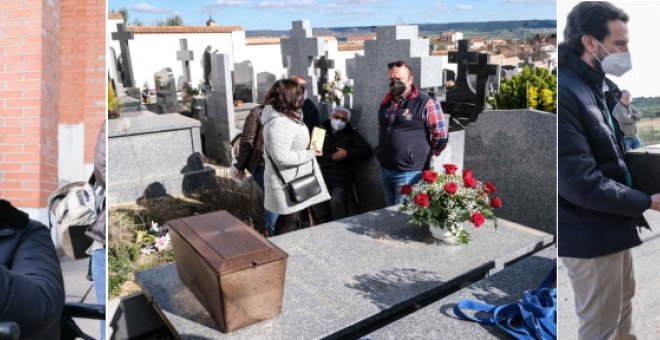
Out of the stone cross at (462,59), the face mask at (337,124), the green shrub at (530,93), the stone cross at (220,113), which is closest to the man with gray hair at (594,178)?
the green shrub at (530,93)

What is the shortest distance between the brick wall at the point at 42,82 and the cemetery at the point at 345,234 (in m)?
0.76

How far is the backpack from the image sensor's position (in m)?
1.65

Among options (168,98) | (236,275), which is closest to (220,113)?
(168,98)

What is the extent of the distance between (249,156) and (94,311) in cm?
247

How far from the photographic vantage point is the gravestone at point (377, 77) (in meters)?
4.17

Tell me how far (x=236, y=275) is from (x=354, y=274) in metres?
0.78

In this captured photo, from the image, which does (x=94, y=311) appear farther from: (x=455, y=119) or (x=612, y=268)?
(x=455, y=119)

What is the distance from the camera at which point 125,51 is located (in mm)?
10453

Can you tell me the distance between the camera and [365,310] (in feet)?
7.75

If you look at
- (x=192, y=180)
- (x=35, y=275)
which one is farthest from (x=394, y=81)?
(x=192, y=180)

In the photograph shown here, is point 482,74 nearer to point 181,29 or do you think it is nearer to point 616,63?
point 616,63

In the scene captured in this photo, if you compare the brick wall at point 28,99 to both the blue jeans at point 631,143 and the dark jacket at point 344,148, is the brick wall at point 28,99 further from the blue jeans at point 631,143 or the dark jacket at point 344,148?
the dark jacket at point 344,148

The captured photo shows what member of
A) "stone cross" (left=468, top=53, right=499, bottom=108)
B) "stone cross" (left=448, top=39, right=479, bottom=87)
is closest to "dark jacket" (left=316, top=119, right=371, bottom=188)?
"stone cross" (left=468, top=53, right=499, bottom=108)

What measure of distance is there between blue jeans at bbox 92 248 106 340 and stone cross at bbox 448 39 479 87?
4446 mm
